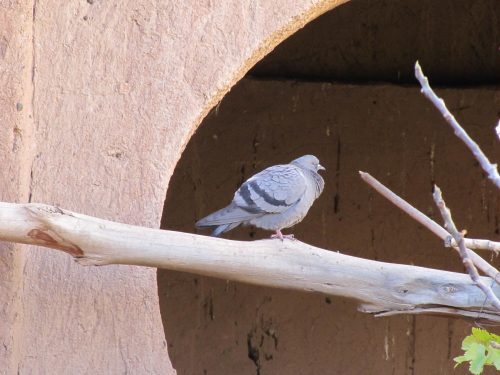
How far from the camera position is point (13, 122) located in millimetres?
3584

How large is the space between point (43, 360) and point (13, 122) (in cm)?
81

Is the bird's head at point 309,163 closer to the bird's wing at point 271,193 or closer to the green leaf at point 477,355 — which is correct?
the bird's wing at point 271,193

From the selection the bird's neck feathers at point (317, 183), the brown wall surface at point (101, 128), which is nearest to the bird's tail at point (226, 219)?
the brown wall surface at point (101, 128)

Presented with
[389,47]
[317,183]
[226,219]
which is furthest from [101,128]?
[389,47]

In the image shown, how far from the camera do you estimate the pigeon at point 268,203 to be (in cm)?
380

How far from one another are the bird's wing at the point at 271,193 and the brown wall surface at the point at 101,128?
1.11 feet

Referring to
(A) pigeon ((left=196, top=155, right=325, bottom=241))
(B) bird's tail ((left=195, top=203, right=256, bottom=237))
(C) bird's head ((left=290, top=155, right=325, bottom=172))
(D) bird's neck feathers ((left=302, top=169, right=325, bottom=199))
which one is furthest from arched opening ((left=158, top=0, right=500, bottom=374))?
(B) bird's tail ((left=195, top=203, right=256, bottom=237))

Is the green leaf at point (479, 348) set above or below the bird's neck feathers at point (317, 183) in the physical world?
below

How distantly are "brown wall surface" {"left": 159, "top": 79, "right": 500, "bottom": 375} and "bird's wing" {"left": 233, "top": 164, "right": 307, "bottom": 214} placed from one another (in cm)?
221

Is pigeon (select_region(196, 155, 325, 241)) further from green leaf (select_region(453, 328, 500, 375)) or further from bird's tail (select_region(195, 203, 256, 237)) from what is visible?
green leaf (select_region(453, 328, 500, 375))

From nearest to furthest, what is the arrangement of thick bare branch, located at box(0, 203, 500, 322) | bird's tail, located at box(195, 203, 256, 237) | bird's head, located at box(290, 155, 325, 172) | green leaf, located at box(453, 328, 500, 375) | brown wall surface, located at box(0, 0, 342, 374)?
1. green leaf, located at box(453, 328, 500, 375)
2. thick bare branch, located at box(0, 203, 500, 322)
3. brown wall surface, located at box(0, 0, 342, 374)
4. bird's tail, located at box(195, 203, 256, 237)
5. bird's head, located at box(290, 155, 325, 172)

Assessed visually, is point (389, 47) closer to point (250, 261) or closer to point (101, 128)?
point (101, 128)

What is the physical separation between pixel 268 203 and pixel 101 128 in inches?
25.8

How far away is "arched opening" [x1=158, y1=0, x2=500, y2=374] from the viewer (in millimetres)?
6133
